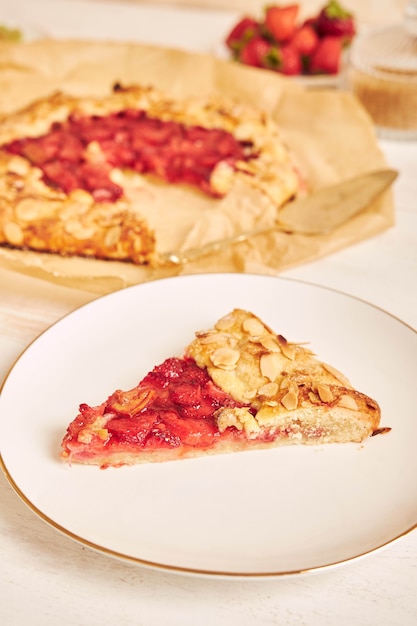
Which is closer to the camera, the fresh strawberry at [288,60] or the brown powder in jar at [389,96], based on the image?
the brown powder in jar at [389,96]

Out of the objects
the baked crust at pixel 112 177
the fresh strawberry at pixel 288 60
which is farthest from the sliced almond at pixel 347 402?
the fresh strawberry at pixel 288 60

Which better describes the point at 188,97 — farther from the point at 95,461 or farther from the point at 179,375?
the point at 95,461

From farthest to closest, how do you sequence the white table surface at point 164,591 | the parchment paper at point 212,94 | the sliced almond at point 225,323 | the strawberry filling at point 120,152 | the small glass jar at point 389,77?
1. the small glass jar at point 389,77
2. the strawberry filling at point 120,152
3. the parchment paper at point 212,94
4. the sliced almond at point 225,323
5. the white table surface at point 164,591

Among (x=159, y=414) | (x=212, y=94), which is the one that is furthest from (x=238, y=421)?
(x=212, y=94)

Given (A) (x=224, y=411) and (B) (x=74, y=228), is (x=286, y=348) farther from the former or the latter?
(B) (x=74, y=228)

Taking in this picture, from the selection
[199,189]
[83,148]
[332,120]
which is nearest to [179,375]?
[199,189]

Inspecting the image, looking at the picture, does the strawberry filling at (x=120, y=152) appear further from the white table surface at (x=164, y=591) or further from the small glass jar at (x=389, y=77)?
the white table surface at (x=164, y=591)

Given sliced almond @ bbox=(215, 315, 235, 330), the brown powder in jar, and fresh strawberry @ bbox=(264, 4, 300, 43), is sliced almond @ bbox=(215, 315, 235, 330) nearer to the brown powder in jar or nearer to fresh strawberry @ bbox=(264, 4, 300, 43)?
the brown powder in jar
